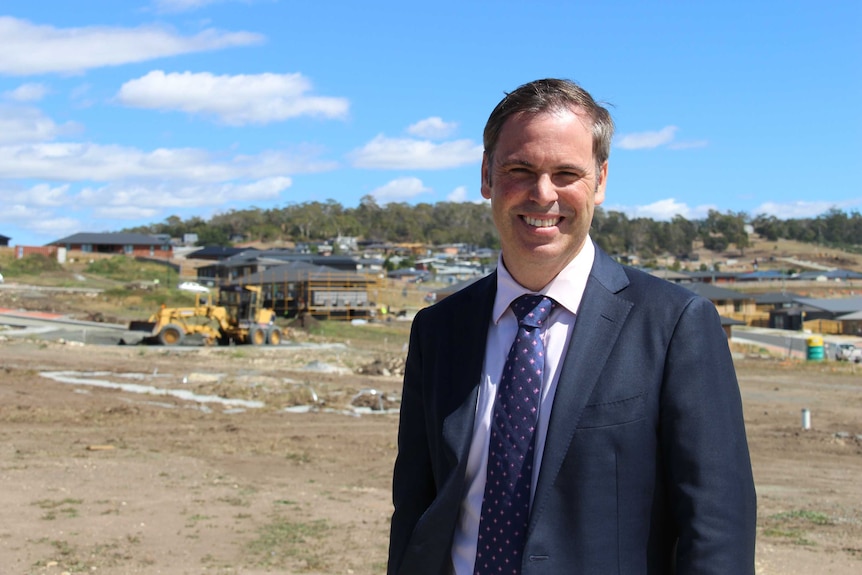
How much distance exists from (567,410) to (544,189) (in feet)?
1.88

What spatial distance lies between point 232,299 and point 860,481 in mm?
29238

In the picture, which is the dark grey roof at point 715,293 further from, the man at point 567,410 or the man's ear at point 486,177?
the man at point 567,410

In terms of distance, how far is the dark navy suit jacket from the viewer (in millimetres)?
2350

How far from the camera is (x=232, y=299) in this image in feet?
128

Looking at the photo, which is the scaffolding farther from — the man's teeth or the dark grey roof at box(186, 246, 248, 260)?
the man's teeth

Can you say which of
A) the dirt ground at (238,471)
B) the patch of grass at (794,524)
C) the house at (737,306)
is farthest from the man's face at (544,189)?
the house at (737,306)

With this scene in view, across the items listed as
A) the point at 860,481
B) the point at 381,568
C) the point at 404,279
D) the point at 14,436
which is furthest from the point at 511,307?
the point at 404,279

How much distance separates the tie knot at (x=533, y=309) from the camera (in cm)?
260

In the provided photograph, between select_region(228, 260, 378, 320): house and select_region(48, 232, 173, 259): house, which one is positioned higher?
select_region(48, 232, 173, 259): house

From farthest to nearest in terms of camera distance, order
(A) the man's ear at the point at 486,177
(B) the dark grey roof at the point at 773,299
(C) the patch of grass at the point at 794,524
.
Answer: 1. (B) the dark grey roof at the point at 773,299
2. (C) the patch of grass at the point at 794,524
3. (A) the man's ear at the point at 486,177

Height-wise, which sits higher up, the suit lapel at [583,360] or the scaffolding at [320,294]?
the suit lapel at [583,360]

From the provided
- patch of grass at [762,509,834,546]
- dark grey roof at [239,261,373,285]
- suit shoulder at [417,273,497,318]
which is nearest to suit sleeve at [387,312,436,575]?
suit shoulder at [417,273,497,318]

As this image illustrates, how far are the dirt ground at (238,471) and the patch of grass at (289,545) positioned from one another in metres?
0.02

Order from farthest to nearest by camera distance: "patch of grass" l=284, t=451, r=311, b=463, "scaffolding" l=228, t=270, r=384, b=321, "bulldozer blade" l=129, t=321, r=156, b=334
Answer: "scaffolding" l=228, t=270, r=384, b=321
"bulldozer blade" l=129, t=321, r=156, b=334
"patch of grass" l=284, t=451, r=311, b=463
